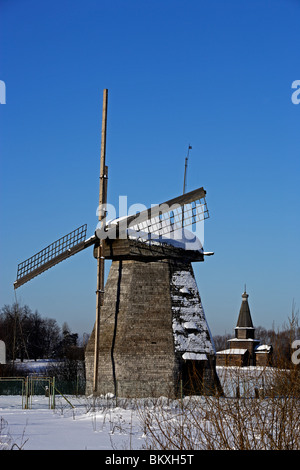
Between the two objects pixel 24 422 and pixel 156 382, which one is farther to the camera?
pixel 156 382

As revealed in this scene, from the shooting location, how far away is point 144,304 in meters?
20.9

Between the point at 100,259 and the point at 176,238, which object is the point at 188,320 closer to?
the point at 176,238

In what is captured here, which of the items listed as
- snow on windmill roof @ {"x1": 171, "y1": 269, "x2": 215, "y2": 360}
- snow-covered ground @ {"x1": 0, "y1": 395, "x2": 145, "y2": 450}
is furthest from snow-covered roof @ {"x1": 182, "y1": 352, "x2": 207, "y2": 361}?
snow-covered ground @ {"x1": 0, "y1": 395, "x2": 145, "y2": 450}

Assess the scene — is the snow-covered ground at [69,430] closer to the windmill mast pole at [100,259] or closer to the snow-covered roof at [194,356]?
the windmill mast pole at [100,259]

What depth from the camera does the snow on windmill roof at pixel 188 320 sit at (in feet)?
67.8

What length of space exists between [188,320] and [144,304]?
171 cm

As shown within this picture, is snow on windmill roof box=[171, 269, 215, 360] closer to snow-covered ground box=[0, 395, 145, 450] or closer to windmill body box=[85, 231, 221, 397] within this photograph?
windmill body box=[85, 231, 221, 397]

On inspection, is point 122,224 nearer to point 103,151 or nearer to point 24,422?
point 103,151

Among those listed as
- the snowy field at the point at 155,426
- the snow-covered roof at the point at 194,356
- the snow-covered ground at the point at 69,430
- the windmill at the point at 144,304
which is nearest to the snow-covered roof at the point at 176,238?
the windmill at the point at 144,304

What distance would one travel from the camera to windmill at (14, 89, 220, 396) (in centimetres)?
2012

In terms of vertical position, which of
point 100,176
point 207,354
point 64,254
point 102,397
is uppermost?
point 100,176

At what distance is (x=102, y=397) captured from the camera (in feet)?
66.1
